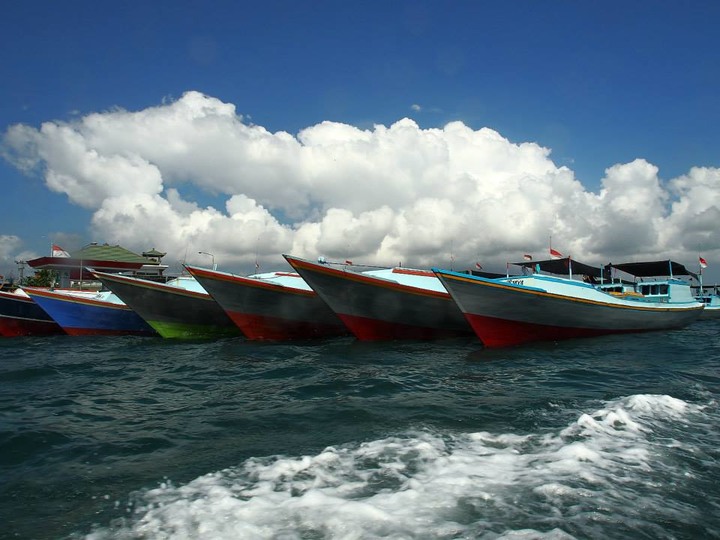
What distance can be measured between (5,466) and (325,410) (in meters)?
3.77

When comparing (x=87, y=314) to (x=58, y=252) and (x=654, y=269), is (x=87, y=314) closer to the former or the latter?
(x=58, y=252)

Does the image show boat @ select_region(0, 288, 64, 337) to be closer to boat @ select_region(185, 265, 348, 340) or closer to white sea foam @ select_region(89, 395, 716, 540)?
boat @ select_region(185, 265, 348, 340)

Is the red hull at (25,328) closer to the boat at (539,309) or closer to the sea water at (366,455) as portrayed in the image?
the sea water at (366,455)

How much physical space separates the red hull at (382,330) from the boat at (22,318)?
668 inches

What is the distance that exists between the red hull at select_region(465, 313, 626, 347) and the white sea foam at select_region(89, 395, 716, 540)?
8.20 meters

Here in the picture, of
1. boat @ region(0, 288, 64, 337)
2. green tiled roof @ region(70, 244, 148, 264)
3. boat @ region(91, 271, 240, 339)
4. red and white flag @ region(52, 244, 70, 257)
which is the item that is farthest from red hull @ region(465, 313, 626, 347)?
green tiled roof @ region(70, 244, 148, 264)

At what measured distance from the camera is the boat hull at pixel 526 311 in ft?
42.1

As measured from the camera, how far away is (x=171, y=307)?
1828cm

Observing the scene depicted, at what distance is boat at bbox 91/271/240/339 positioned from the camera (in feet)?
58.3

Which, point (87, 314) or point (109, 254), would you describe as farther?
point (109, 254)

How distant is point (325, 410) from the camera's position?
21.2 feet

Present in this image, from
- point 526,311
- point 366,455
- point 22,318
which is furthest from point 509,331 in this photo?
point 22,318

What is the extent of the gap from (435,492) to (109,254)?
196 ft

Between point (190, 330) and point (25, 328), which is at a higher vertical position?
point (190, 330)
